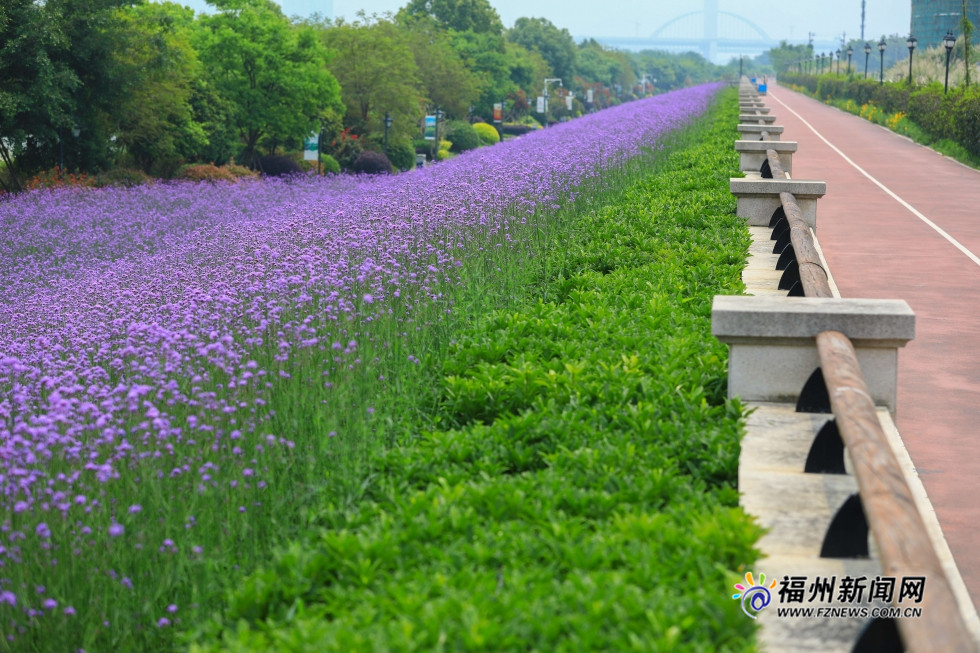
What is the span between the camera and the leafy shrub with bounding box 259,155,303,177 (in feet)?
138

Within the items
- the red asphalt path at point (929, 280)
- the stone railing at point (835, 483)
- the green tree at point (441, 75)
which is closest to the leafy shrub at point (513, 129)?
the green tree at point (441, 75)

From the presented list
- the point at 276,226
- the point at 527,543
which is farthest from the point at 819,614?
the point at 276,226

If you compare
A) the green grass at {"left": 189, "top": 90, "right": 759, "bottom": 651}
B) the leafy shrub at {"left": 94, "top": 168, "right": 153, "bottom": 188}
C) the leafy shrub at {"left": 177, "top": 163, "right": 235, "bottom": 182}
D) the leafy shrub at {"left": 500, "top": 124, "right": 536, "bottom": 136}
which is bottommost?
the leafy shrub at {"left": 500, "top": 124, "right": 536, "bottom": 136}

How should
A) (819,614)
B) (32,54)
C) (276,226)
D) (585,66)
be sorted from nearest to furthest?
(819,614) < (276,226) < (32,54) < (585,66)

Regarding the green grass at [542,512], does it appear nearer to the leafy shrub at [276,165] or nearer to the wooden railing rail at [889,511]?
the wooden railing rail at [889,511]

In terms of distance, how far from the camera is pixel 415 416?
577cm

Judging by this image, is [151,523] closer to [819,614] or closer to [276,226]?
[819,614]

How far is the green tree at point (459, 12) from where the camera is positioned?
292 feet

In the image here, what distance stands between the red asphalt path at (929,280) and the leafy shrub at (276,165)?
19.6 meters

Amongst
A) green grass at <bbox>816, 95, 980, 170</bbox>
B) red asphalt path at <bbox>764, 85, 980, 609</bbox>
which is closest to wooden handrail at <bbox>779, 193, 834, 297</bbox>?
red asphalt path at <bbox>764, 85, 980, 609</bbox>

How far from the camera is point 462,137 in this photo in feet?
214

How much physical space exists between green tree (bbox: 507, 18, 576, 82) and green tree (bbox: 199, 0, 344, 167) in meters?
73.1

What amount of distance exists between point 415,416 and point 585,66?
438ft

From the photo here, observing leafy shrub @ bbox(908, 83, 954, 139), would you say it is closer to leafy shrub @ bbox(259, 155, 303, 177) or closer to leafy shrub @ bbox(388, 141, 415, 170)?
leafy shrub @ bbox(388, 141, 415, 170)
